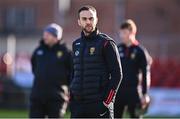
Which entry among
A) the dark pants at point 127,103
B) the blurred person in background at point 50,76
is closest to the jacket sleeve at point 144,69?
the dark pants at point 127,103

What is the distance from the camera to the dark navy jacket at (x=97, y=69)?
28.9 feet

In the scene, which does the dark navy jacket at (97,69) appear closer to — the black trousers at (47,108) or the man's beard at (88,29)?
the man's beard at (88,29)

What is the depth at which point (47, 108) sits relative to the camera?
12.2 m

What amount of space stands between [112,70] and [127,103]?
3.28m

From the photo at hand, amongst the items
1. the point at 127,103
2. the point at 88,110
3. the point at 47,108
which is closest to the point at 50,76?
the point at 47,108

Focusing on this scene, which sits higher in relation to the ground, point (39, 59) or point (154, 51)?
point (39, 59)

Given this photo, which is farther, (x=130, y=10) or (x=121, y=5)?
(x=130, y=10)

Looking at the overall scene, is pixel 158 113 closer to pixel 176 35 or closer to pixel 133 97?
pixel 133 97

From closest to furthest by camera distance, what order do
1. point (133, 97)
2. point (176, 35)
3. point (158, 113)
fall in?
point (133, 97) → point (158, 113) → point (176, 35)

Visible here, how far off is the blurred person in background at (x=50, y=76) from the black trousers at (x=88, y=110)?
286 centimetres

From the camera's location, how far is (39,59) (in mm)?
12109

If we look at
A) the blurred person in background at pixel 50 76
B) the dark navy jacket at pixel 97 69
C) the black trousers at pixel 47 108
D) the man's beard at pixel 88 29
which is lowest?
the black trousers at pixel 47 108

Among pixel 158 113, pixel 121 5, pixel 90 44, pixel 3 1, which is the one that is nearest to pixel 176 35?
pixel 121 5

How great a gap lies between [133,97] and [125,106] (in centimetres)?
21
